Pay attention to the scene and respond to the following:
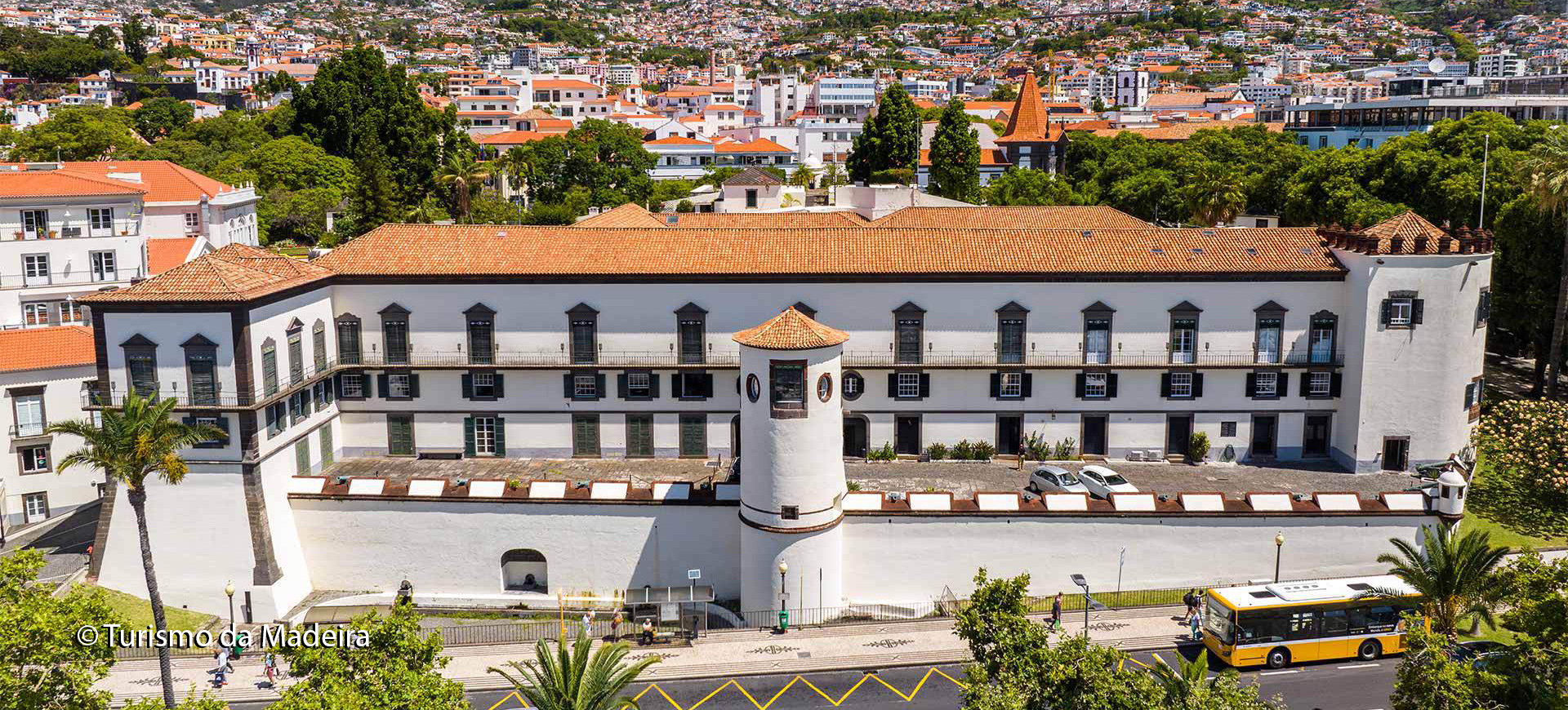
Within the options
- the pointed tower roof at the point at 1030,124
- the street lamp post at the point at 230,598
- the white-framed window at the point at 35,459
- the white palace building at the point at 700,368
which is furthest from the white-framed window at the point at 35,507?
the pointed tower roof at the point at 1030,124

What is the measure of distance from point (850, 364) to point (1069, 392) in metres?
9.36

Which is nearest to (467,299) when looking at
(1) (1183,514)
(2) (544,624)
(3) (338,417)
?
(3) (338,417)

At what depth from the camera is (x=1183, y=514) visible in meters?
41.4

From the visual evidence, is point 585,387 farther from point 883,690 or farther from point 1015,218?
point 1015,218

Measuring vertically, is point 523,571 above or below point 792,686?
above

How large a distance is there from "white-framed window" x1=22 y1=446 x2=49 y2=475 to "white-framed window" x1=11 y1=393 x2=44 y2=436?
2.32 ft

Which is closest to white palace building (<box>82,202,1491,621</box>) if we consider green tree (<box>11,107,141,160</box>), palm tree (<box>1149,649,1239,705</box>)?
palm tree (<box>1149,649,1239,705</box>)

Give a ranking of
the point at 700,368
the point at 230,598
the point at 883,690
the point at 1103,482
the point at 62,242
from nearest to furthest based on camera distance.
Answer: the point at 883,690 < the point at 230,598 < the point at 1103,482 < the point at 700,368 < the point at 62,242

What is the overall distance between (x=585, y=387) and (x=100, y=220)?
3372 cm

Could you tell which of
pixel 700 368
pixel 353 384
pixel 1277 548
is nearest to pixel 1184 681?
pixel 1277 548

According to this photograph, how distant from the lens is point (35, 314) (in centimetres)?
6281

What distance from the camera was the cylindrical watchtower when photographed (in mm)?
39875

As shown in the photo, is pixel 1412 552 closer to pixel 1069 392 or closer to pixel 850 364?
pixel 1069 392

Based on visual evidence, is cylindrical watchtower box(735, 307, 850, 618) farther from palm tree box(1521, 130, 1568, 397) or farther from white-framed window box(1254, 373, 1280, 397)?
palm tree box(1521, 130, 1568, 397)
